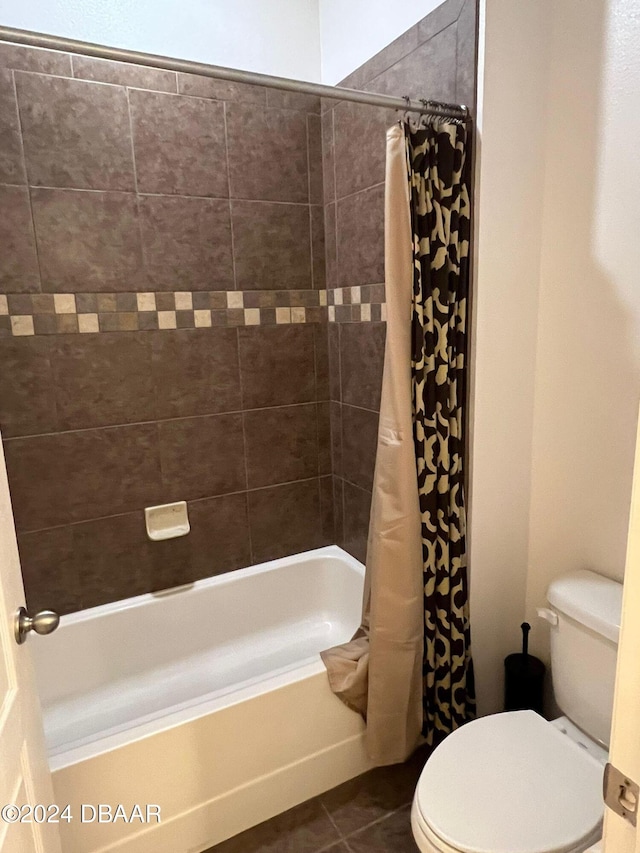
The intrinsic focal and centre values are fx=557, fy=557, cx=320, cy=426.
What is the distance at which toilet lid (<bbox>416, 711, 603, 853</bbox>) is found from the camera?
117 cm

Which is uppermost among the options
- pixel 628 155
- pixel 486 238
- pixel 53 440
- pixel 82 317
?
pixel 628 155

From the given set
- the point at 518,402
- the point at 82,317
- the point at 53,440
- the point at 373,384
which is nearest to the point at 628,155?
the point at 518,402

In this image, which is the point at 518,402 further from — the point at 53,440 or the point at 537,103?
the point at 53,440

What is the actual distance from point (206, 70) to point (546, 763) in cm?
180

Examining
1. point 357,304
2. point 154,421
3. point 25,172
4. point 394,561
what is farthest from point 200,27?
point 394,561

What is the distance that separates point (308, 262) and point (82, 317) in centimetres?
90

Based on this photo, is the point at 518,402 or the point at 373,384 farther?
the point at 373,384

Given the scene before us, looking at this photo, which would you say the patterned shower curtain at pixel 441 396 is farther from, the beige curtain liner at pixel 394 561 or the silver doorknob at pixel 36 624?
the silver doorknob at pixel 36 624

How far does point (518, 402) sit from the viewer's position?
5.76 ft

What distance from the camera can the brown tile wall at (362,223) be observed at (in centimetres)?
163

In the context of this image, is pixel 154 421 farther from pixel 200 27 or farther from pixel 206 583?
pixel 200 27

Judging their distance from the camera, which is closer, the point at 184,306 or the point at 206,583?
the point at 184,306

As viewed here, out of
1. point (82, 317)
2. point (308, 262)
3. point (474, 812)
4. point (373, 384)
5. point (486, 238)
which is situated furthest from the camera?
point (308, 262)

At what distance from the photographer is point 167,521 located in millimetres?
2182
